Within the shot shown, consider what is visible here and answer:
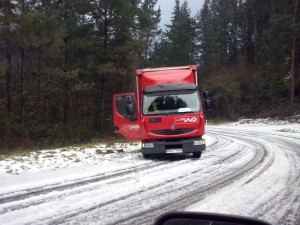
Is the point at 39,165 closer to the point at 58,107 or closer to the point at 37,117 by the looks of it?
the point at 37,117

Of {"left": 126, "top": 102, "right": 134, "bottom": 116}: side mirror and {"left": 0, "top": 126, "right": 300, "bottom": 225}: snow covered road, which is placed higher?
{"left": 126, "top": 102, "right": 134, "bottom": 116}: side mirror

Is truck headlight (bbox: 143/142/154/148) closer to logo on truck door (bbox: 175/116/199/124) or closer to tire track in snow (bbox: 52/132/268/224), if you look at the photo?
logo on truck door (bbox: 175/116/199/124)

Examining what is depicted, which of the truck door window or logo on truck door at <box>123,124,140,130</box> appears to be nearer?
the truck door window

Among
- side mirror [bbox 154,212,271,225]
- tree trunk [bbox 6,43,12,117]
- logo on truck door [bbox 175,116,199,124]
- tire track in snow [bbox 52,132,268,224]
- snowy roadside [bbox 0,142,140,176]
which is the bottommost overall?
snowy roadside [bbox 0,142,140,176]

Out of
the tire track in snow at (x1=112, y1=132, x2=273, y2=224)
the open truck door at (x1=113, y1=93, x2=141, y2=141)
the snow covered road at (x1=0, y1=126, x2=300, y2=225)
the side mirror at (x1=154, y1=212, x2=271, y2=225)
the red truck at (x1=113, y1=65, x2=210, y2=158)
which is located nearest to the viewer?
the side mirror at (x1=154, y1=212, x2=271, y2=225)

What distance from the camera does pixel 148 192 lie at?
7.45 metres

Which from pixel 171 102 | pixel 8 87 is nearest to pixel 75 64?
pixel 8 87

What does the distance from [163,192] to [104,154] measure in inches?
297

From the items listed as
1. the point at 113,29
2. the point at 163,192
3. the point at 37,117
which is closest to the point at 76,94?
the point at 37,117

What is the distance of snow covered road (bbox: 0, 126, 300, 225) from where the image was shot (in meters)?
5.86

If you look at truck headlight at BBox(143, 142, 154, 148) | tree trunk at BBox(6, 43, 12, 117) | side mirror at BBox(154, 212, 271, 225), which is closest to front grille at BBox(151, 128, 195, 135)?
truck headlight at BBox(143, 142, 154, 148)

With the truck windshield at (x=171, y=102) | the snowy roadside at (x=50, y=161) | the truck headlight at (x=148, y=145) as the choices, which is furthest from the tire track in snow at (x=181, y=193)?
the snowy roadside at (x=50, y=161)

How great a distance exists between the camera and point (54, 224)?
538 centimetres

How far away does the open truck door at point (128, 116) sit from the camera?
13766 millimetres
